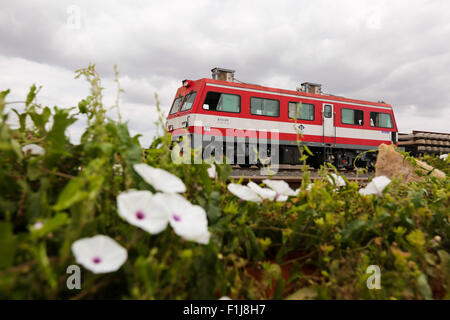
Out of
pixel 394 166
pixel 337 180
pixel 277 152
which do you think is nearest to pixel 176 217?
pixel 337 180

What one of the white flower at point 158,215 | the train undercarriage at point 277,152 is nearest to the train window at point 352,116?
the train undercarriage at point 277,152

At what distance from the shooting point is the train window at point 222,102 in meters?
10.3

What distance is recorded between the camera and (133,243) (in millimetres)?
688

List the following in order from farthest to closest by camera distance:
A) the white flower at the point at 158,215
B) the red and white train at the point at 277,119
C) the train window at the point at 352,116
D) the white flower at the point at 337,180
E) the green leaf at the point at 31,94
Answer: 1. the train window at the point at 352,116
2. the red and white train at the point at 277,119
3. the white flower at the point at 337,180
4. the green leaf at the point at 31,94
5. the white flower at the point at 158,215

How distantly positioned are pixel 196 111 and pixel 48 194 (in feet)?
30.7

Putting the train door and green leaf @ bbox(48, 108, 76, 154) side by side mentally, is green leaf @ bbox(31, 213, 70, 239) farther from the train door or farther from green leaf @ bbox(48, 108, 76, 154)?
the train door

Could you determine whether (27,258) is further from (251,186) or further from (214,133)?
(214,133)

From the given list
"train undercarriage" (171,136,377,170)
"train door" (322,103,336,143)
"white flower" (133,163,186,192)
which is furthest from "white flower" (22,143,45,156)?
"train door" (322,103,336,143)

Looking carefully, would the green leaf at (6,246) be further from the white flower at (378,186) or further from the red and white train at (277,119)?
the red and white train at (277,119)

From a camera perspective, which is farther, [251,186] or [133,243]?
[251,186]

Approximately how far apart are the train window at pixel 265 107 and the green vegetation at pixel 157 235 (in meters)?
9.92

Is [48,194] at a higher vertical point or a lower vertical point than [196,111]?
lower

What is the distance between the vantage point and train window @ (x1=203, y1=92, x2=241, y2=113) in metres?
10.3
